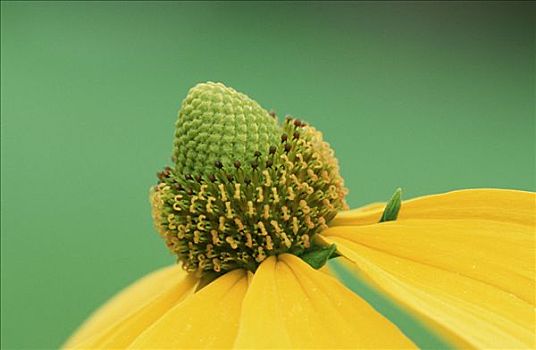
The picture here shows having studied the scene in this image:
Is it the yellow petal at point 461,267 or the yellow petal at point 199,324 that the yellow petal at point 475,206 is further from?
the yellow petal at point 199,324

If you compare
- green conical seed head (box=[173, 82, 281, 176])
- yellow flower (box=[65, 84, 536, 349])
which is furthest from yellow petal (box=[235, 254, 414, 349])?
green conical seed head (box=[173, 82, 281, 176])

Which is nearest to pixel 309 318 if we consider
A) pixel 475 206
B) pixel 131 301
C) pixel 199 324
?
pixel 199 324

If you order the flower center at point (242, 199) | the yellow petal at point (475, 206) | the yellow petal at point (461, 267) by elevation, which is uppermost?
the flower center at point (242, 199)

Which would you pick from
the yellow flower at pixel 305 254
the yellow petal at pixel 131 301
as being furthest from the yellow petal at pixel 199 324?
the yellow petal at pixel 131 301

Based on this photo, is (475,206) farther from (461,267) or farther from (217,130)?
(217,130)

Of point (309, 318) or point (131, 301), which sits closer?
point (309, 318)

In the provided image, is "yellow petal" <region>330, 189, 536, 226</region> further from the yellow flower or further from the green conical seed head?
the green conical seed head
